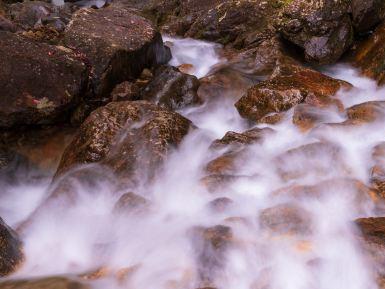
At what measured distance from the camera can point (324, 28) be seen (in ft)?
33.1

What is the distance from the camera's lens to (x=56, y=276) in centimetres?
530

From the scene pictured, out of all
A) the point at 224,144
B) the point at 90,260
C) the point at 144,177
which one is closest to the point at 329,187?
the point at 224,144

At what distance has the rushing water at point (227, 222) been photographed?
4.86 meters

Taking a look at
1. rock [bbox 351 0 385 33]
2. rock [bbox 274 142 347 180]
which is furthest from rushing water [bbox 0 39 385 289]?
rock [bbox 351 0 385 33]

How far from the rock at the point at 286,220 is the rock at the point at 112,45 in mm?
4887

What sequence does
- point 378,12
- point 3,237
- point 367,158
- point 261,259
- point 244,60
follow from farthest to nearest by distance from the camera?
1. point 244,60
2. point 378,12
3. point 367,158
4. point 3,237
5. point 261,259

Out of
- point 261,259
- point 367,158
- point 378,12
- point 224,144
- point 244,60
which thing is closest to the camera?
point 261,259

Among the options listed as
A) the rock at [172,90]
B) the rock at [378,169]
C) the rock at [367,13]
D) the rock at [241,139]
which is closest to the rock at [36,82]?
the rock at [172,90]

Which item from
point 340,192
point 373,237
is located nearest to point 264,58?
point 340,192

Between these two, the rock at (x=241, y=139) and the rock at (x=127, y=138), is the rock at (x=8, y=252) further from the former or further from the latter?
the rock at (x=241, y=139)

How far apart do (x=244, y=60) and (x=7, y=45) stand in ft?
17.9

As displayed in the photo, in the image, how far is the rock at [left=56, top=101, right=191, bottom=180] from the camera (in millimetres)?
7065

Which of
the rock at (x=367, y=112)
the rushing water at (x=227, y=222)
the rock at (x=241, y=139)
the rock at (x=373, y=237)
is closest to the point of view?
the rock at (x=373, y=237)

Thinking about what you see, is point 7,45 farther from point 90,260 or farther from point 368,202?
point 368,202
